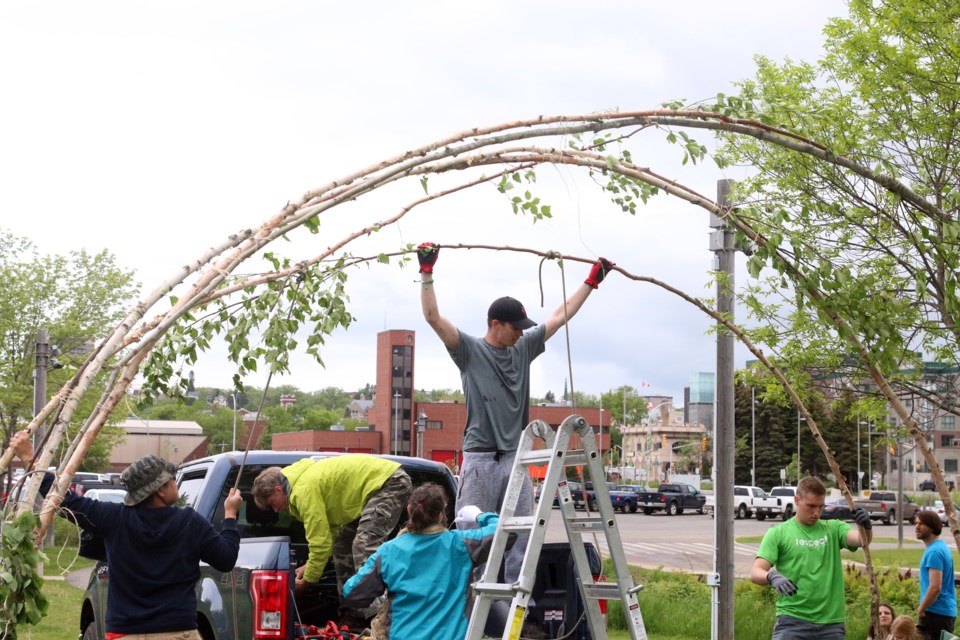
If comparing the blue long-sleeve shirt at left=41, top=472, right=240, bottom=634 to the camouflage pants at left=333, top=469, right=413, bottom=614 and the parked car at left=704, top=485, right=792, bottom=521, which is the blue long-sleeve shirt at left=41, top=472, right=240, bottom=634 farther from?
the parked car at left=704, top=485, right=792, bottom=521

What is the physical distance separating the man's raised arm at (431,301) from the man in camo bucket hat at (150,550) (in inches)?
60.2

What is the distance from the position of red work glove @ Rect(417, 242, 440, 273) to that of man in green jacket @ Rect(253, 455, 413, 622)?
1355 millimetres

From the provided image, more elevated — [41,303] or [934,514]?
[41,303]

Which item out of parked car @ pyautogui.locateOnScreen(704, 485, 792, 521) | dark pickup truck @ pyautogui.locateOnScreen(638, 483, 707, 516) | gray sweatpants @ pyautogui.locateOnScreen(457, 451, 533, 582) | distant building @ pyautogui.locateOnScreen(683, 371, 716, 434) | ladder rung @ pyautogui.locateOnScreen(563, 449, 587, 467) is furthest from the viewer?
distant building @ pyautogui.locateOnScreen(683, 371, 716, 434)

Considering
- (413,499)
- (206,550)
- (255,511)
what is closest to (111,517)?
(206,550)

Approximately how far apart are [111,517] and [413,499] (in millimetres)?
1378

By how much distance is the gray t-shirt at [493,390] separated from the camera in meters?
5.82

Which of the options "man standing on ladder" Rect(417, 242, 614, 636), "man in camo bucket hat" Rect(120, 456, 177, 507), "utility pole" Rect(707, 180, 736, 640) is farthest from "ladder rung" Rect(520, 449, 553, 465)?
"utility pole" Rect(707, 180, 736, 640)

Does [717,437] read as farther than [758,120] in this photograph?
Yes

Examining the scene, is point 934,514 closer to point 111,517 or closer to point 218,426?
point 111,517

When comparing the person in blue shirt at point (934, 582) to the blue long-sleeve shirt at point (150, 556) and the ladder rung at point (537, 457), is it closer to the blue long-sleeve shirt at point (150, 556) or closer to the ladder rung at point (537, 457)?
the ladder rung at point (537, 457)

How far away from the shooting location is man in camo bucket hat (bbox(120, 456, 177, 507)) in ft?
16.1

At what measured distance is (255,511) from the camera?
6797mm

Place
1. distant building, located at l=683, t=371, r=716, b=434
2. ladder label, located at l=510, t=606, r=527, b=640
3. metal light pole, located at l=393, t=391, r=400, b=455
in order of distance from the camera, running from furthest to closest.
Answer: distant building, located at l=683, t=371, r=716, b=434, metal light pole, located at l=393, t=391, r=400, b=455, ladder label, located at l=510, t=606, r=527, b=640
